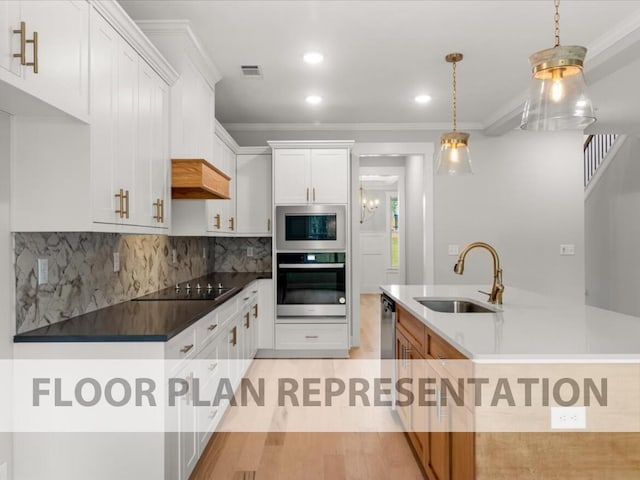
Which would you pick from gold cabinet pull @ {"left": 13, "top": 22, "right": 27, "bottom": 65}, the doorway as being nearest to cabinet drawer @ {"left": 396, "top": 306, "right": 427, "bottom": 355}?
gold cabinet pull @ {"left": 13, "top": 22, "right": 27, "bottom": 65}

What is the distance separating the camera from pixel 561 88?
1.87 metres

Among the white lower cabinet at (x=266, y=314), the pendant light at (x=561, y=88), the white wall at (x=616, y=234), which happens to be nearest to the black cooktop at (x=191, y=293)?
the white lower cabinet at (x=266, y=314)

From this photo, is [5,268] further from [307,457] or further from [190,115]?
[307,457]

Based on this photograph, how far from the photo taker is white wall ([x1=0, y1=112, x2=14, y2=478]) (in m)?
1.79

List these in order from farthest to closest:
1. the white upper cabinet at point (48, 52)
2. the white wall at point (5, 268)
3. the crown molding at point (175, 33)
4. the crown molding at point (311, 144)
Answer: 1. the crown molding at point (311, 144)
2. the crown molding at point (175, 33)
3. the white wall at point (5, 268)
4. the white upper cabinet at point (48, 52)

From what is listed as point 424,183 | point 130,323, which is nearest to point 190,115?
point 130,323

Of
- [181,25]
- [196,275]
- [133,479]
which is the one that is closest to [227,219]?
[196,275]

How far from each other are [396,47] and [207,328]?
2.29 m

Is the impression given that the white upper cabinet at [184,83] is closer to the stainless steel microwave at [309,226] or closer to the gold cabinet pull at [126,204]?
the gold cabinet pull at [126,204]

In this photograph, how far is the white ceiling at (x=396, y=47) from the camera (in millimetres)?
2695

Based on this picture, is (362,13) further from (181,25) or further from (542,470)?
(542,470)

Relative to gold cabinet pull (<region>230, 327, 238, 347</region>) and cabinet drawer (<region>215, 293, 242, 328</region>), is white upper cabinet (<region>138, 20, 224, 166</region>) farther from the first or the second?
gold cabinet pull (<region>230, 327, 238, 347</region>)

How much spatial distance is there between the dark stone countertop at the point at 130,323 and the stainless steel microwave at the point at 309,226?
74.0 inches

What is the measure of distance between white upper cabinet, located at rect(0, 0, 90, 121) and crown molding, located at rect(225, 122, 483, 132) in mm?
3531
